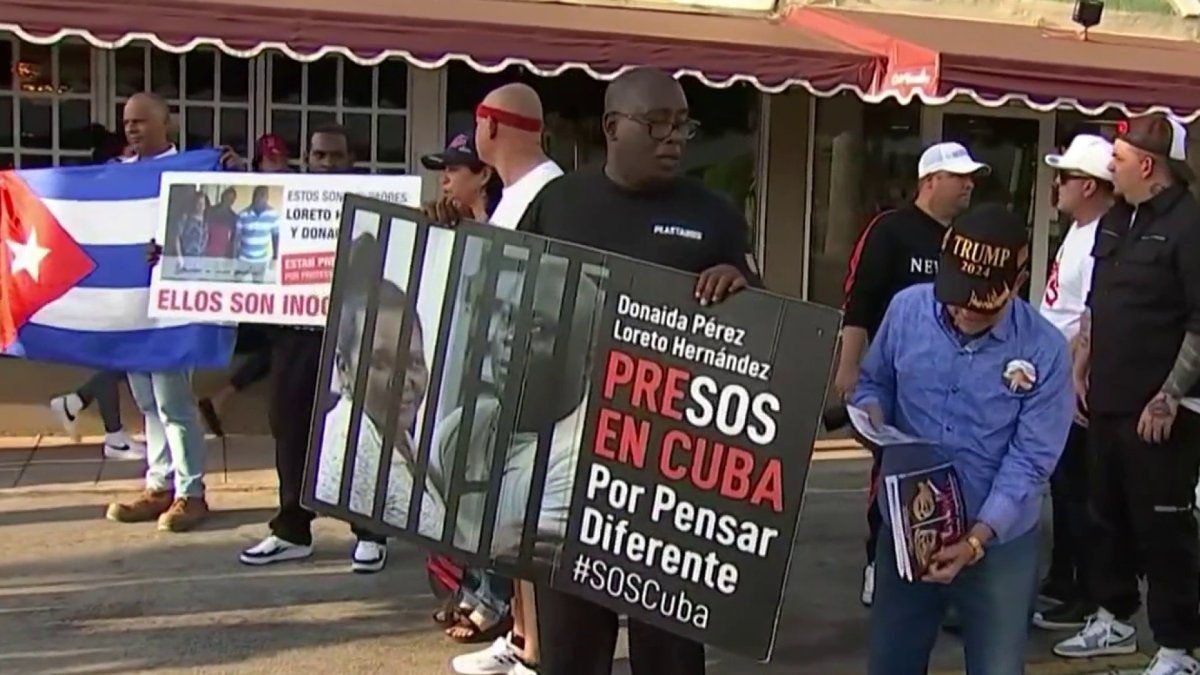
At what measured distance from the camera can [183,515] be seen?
6344 millimetres

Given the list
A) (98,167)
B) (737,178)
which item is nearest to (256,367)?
(98,167)

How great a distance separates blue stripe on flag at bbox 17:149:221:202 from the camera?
241 inches

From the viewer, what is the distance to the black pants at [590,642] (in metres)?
3.51

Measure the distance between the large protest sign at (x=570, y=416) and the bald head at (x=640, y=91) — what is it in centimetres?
38

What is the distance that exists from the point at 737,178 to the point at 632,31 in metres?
2.27

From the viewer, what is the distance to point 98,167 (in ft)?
20.5

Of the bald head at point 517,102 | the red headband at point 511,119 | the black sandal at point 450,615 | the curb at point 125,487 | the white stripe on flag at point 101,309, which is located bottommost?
the curb at point 125,487

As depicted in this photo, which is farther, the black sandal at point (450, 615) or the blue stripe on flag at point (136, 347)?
the blue stripe on flag at point (136, 347)

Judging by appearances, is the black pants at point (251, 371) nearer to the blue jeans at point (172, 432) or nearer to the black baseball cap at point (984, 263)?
the blue jeans at point (172, 432)

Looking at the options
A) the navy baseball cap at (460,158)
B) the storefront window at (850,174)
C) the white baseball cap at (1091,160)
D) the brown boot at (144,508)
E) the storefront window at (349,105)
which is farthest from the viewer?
the storefront window at (850,174)

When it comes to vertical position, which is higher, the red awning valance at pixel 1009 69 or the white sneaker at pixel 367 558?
the red awning valance at pixel 1009 69

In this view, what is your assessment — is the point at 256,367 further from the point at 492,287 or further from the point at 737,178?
the point at 492,287

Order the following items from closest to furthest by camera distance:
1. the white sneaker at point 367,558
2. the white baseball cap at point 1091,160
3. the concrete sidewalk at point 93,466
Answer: the white baseball cap at point 1091,160 < the white sneaker at point 367,558 < the concrete sidewalk at point 93,466

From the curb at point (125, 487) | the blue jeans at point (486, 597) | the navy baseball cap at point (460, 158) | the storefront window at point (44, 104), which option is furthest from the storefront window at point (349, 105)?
the blue jeans at point (486, 597)
